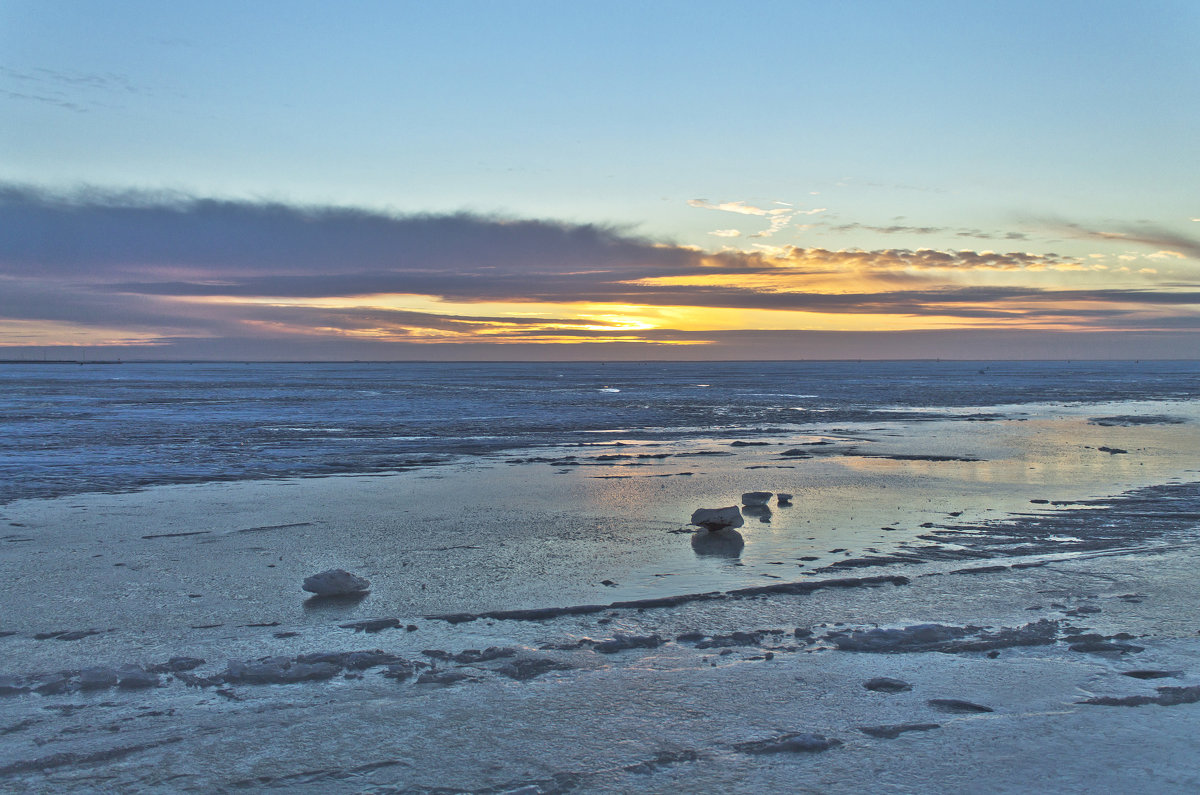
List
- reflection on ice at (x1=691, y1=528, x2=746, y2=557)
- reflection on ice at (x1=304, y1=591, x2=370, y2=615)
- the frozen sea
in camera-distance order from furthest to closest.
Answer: the frozen sea < reflection on ice at (x1=691, y1=528, x2=746, y2=557) < reflection on ice at (x1=304, y1=591, x2=370, y2=615)

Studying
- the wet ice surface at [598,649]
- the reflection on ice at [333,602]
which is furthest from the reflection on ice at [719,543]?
the reflection on ice at [333,602]

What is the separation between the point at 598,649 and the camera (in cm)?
763

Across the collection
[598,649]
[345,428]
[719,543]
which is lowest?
[345,428]

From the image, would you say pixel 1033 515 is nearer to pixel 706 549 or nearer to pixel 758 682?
pixel 706 549

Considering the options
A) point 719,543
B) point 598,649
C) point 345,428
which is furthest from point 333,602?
point 345,428

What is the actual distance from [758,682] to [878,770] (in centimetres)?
150

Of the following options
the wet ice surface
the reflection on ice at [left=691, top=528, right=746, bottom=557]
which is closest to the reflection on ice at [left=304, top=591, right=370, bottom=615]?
the wet ice surface

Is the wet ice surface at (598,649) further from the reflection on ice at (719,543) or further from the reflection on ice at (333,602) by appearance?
the reflection on ice at (719,543)

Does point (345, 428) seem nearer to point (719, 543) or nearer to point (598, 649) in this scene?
point (719, 543)

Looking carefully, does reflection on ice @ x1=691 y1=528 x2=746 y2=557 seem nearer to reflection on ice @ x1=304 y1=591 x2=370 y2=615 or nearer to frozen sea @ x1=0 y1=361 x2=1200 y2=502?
reflection on ice @ x1=304 y1=591 x2=370 y2=615

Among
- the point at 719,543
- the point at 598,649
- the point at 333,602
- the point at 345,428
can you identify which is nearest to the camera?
the point at 598,649

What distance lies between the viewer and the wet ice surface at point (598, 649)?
5.54m

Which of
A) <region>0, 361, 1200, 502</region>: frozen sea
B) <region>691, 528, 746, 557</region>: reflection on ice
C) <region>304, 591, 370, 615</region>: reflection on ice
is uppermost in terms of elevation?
<region>304, 591, 370, 615</region>: reflection on ice

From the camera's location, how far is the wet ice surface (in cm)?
554
